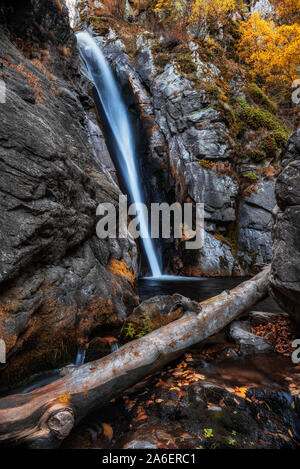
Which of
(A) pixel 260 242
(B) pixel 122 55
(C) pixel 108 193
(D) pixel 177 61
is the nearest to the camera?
(C) pixel 108 193

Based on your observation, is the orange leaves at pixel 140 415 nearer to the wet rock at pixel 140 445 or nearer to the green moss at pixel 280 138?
the wet rock at pixel 140 445

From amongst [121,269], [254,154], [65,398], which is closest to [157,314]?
[121,269]

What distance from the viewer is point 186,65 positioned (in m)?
15.5

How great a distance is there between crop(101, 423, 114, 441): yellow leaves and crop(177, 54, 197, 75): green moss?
18437mm

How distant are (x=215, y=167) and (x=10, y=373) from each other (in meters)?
13.2

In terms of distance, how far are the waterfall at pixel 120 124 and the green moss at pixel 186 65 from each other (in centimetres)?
463

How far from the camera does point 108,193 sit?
660 centimetres

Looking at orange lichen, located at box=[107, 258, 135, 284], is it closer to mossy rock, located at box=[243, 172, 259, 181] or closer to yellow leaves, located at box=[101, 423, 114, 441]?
yellow leaves, located at box=[101, 423, 114, 441]

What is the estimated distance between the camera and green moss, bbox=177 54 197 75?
1545 centimetres

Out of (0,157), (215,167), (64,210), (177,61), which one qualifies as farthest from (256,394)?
(177,61)

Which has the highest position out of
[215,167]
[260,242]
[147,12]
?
[147,12]

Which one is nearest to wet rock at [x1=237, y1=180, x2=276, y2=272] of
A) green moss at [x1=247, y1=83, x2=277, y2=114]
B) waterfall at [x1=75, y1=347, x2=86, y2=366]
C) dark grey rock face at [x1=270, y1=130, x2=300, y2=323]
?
green moss at [x1=247, y1=83, x2=277, y2=114]

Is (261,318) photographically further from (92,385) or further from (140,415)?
(92,385)

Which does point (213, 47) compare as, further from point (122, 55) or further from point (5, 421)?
point (5, 421)
